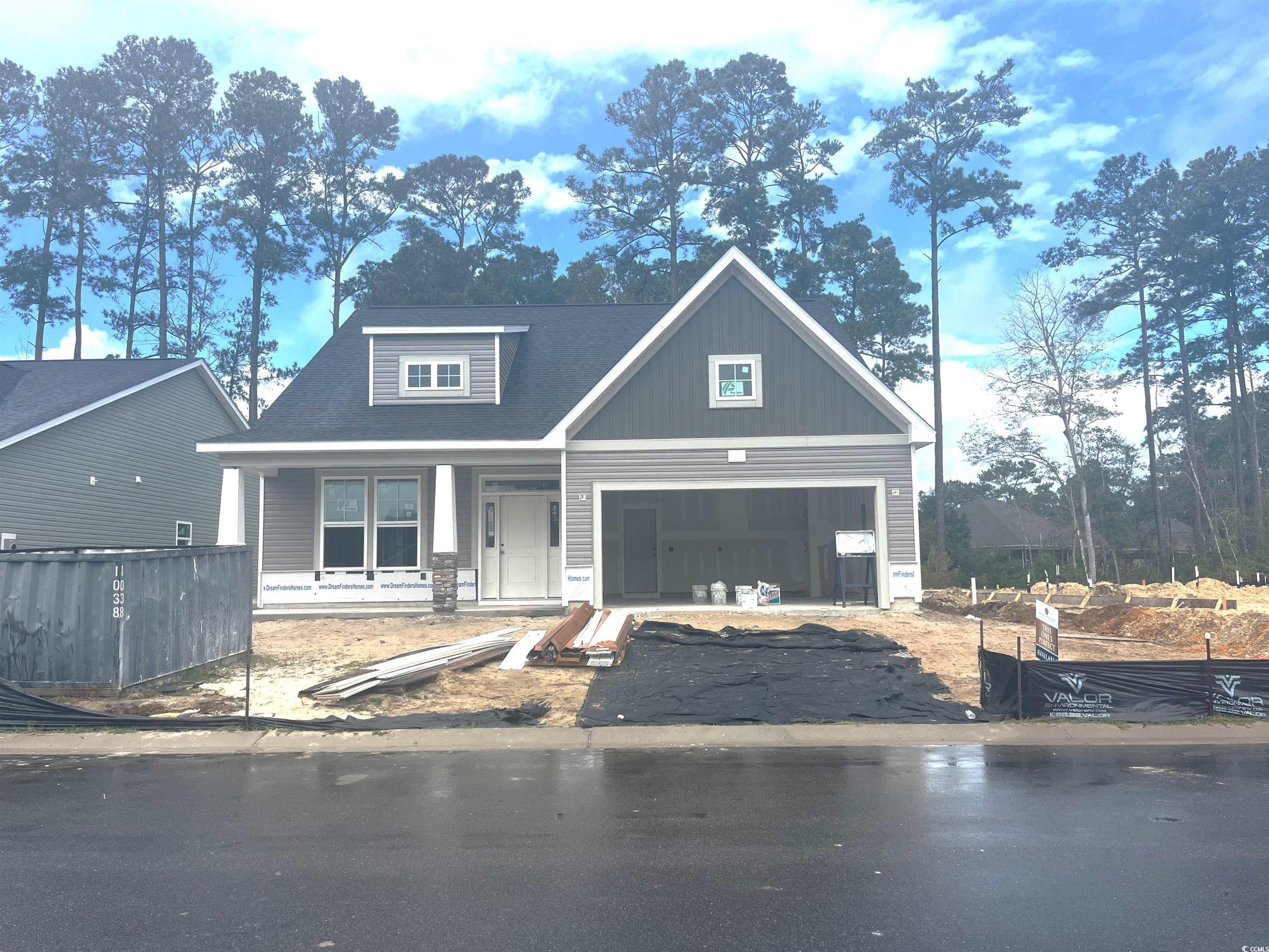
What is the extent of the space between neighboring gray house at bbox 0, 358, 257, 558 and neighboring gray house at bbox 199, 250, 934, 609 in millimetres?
2199

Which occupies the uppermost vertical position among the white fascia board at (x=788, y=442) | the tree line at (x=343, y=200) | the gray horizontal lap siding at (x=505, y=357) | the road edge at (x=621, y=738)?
the tree line at (x=343, y=200)

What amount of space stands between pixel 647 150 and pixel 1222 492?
1174 inches

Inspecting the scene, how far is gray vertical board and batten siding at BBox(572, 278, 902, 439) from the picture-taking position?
16938 millimetres

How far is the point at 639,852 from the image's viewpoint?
5613mm

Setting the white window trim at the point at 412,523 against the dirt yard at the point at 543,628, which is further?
the white window trim at the point at 412,523

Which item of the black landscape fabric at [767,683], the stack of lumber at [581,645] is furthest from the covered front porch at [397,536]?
the black landscape fabric at [767,683]

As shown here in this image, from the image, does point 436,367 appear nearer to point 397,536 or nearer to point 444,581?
point 397,536

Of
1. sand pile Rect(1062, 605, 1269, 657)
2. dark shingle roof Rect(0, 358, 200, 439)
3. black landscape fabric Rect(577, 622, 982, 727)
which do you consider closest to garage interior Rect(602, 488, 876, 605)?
sand pile Rect(1062, 605, 1269, 657)

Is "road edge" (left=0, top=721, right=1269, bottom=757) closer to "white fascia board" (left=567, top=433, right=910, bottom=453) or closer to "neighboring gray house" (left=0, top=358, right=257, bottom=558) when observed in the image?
"white fascia board" (left=567, top=433, right=910, bottom=453)

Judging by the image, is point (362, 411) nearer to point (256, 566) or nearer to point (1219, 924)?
point (256, 566)

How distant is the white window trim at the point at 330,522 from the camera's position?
1841 cm

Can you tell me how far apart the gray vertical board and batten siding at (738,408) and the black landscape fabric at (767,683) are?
5.05m

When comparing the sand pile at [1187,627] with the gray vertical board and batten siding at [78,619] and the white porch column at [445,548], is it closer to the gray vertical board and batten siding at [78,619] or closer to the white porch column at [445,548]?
the white porch column at [445,548]

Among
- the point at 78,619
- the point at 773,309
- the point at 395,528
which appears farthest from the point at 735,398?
the point at 78,619
